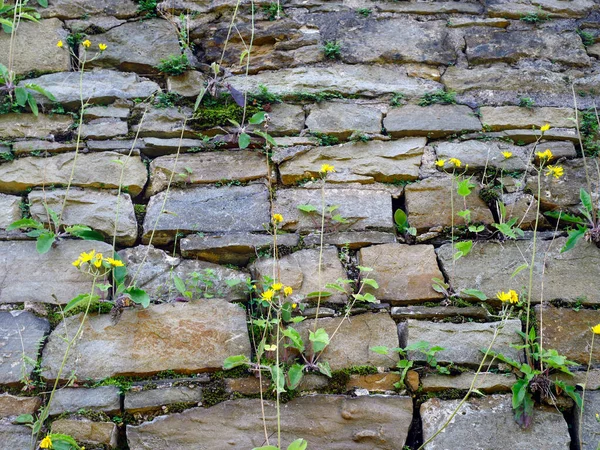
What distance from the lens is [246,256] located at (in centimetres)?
252

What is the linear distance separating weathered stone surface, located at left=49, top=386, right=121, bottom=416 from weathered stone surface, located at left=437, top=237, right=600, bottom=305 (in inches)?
50.0

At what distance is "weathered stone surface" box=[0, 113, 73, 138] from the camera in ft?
9.22

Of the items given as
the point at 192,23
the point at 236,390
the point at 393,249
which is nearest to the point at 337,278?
the point at 393,249

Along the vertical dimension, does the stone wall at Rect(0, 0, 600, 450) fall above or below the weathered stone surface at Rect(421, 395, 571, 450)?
above

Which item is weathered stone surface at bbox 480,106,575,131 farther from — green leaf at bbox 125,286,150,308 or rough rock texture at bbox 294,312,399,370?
green leaf at bbox 125,286,150,308

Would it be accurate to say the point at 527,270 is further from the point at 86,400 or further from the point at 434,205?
the point at 86,400

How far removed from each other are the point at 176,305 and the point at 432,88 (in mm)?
1585

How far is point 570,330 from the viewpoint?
2.32 meters

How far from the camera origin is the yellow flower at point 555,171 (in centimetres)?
262

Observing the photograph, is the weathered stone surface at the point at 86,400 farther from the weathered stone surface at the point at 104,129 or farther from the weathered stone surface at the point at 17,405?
the weathered stone surface at the point at 104,129

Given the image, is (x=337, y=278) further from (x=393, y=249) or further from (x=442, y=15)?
(x=442, y=15)

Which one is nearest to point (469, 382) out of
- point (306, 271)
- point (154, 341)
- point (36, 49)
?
point (306, 271)

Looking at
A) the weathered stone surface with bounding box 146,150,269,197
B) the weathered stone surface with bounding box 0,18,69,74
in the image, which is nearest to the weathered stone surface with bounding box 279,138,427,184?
the weathered stone surface with bounding box 146,150,269,197

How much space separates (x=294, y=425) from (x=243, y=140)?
123 centimetres
